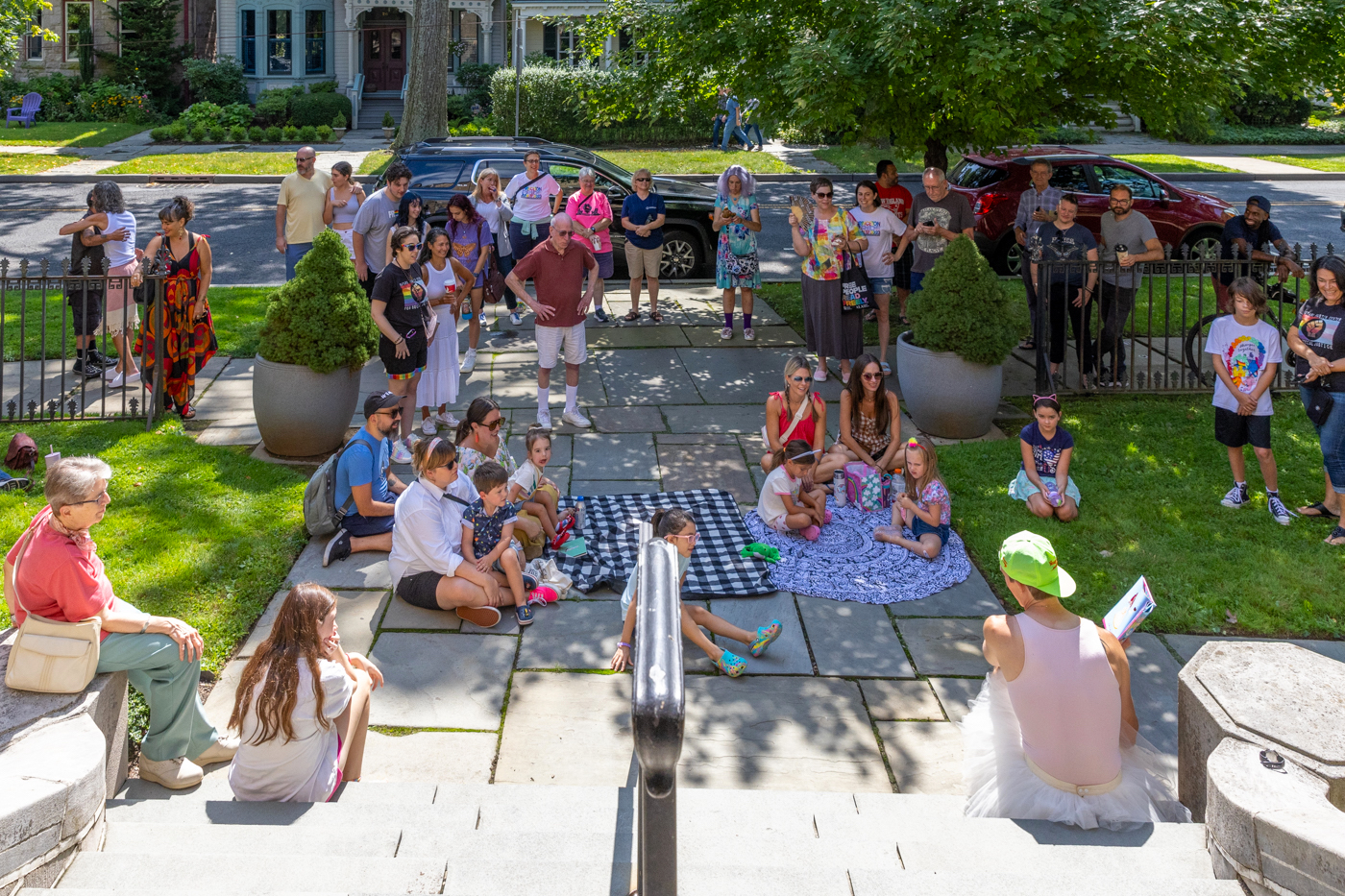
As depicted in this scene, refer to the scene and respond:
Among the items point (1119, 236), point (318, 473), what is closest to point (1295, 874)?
point (318, 473)

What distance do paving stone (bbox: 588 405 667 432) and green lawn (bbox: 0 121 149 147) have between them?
73.0 feet

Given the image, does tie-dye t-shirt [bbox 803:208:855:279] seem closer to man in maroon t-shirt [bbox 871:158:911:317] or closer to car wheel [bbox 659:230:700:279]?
man in maroon t-shirt [bbox 871:158:911:317]

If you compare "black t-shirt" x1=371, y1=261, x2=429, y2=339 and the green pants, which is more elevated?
"black t-shirt" x1=371, y1=261, x2=429, y2=339

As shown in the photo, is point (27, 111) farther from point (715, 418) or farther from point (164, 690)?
point (164, 690)

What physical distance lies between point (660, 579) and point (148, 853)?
207 cm

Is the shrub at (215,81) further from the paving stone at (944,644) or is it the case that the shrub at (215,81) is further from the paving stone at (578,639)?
the paving stone at (944,644)

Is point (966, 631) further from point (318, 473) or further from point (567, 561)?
point (318, 473)

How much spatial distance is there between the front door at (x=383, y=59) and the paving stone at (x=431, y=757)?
108 ft

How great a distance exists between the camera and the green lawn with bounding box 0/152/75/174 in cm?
2350

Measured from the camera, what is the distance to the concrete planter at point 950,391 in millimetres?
9242

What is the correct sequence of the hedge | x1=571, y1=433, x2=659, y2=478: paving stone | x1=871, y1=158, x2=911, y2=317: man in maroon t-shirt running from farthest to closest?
the hedge → x1=871, y1=158, x2=911, y2=317: man in maroon t-shirt → x1=571, y1=433, x2=659, y2=478: paving stone

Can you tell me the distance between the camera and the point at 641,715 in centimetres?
250

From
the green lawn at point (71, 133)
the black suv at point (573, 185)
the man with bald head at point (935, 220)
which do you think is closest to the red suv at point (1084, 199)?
the black suv at point (573, 185)

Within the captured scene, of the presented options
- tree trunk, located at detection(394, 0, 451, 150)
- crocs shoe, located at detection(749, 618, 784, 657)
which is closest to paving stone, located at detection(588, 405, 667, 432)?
crocs shoe, located at detection(749, 618, 784, 657)
